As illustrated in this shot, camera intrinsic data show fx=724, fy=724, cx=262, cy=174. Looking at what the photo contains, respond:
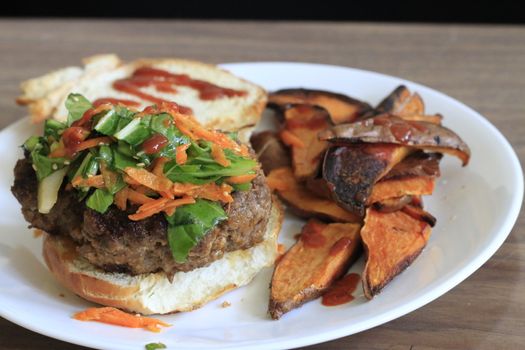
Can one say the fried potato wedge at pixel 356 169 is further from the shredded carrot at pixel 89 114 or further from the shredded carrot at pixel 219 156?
the shredded carrot at pixel 89 114

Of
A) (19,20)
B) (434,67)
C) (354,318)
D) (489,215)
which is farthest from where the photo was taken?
(19,20)

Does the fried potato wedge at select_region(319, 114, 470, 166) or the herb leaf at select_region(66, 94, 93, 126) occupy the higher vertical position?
the herb leaf at select_region(66, 94, 93, 126)

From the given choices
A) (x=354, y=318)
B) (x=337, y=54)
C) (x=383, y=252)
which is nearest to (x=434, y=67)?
(x=337, y=54)

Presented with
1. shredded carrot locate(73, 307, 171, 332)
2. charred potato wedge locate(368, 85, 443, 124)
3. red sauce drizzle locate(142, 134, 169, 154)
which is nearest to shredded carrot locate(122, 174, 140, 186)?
red sauce drizzle locate(142, 134, 169, 154)

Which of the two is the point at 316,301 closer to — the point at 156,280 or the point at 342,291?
the point at 342,291

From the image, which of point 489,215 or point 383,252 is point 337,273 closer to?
point 383,252

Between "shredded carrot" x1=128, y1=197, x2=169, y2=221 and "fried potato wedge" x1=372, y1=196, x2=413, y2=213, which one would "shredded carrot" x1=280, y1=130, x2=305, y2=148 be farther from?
"shredded carrot" x1=128, y1=197, x2=169, y2=221
